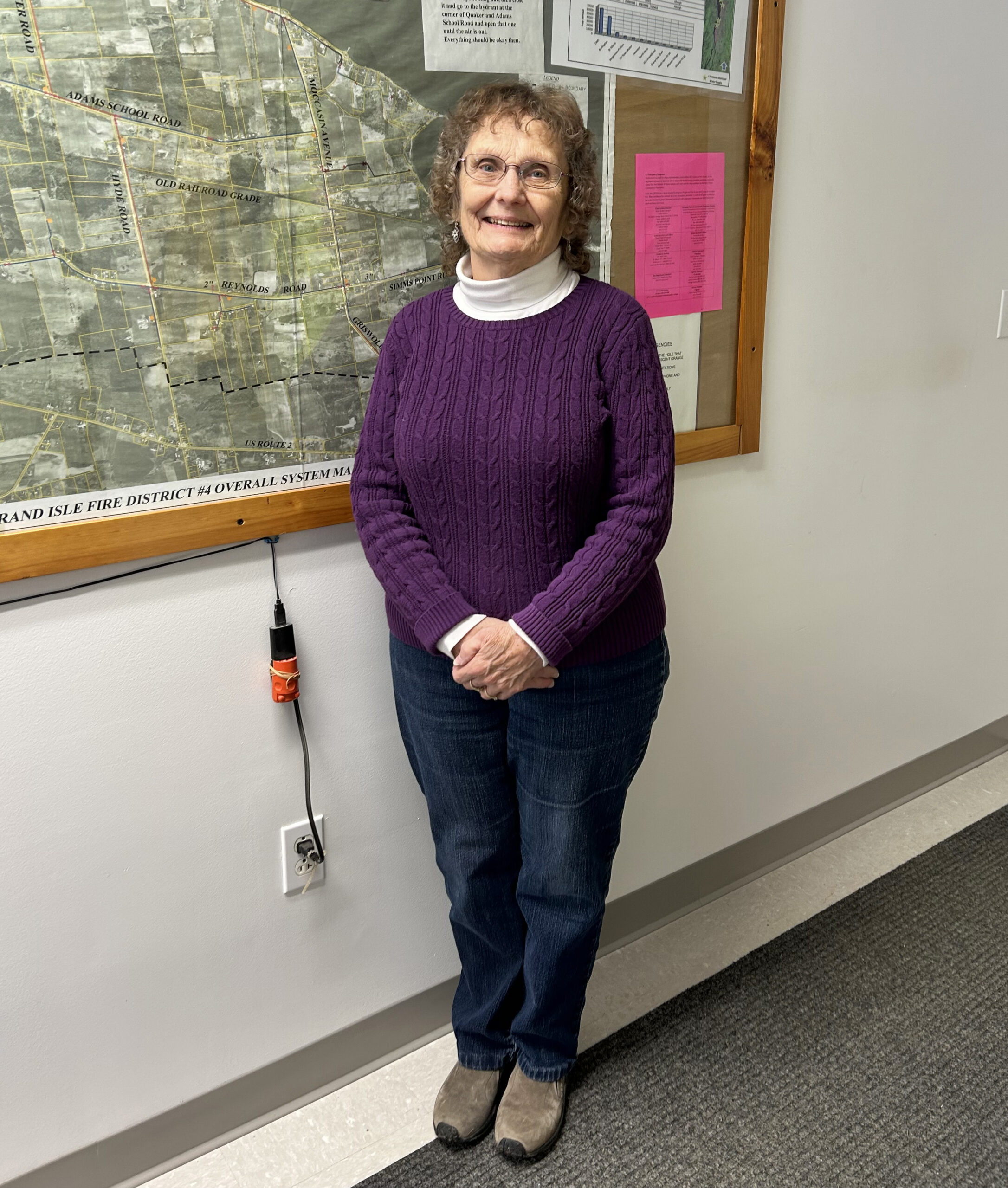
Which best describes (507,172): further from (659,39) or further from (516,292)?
(659,39)

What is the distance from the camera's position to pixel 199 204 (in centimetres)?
119

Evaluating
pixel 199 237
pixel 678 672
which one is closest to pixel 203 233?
pixel 199 237

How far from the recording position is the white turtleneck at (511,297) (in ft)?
4.02

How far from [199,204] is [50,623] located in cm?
56

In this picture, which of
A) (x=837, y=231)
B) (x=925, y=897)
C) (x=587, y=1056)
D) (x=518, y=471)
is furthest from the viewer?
(x=925, y=897)

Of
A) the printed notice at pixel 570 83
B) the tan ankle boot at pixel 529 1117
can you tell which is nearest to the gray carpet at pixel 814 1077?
the tan ankle boot at pixel 529 1117

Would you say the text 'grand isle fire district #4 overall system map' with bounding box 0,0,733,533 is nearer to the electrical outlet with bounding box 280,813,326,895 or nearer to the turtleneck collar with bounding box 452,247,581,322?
the turtleneck collar with bounding box 452,247,581,322

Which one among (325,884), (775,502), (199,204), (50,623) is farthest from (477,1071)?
(199,204)

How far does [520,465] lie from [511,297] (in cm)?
22

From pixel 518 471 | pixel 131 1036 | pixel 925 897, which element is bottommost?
pixel 925 897

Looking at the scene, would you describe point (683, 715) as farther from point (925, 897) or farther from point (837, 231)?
point (837, 231)

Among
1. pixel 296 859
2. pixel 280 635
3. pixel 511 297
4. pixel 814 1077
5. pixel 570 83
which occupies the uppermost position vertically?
pixel 570 83

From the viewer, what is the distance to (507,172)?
1.18 metres

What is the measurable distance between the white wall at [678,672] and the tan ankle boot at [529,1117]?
0.26m
